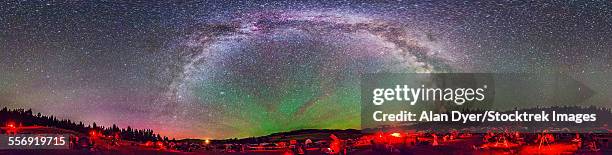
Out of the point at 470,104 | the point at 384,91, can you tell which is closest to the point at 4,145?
the point at 384,91

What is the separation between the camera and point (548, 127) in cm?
541

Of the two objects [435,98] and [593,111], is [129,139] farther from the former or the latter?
[593,111]

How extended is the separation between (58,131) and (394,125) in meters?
3.45

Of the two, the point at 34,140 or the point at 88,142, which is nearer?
the point at 34,140

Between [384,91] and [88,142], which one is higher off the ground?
[384,91]

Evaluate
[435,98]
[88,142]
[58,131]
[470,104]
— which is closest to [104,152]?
[88,142]

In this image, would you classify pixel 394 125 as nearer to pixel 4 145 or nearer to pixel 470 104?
pixel 470 104

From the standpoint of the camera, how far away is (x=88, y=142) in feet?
18.2

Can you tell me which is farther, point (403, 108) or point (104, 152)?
point (104, 152)

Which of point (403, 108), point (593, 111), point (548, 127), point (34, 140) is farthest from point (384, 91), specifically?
point (34, 140)

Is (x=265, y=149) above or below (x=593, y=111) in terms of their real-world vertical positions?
below

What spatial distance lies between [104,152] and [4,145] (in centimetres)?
95

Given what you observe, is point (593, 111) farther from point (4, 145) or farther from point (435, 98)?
point (4, 145)

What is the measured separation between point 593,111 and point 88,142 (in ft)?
17.6
